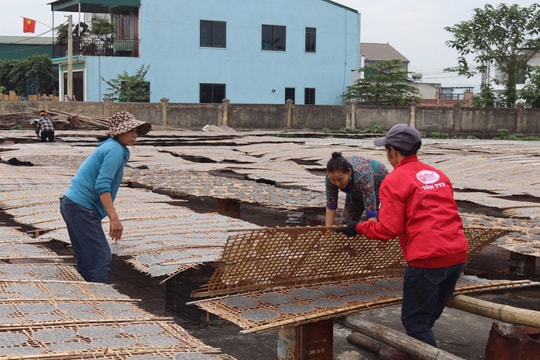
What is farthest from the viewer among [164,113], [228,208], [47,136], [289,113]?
[289,113]

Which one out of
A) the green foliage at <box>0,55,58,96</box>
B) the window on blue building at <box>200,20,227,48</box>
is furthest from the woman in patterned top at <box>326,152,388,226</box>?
the green foliage at <box>0,55,58,96</box>

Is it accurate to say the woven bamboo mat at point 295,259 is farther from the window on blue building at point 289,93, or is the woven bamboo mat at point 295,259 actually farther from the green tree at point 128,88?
the window on blue building at point 289,93

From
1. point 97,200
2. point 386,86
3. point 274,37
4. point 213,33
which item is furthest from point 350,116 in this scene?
point 97,200

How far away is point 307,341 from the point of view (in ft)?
16.6

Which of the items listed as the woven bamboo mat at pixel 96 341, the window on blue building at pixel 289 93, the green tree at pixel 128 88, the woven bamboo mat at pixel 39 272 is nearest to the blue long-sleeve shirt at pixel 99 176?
the woven bamboo mat at pixel 39 272

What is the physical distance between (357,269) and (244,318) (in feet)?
4.61

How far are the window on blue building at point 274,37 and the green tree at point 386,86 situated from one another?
4.06 meters

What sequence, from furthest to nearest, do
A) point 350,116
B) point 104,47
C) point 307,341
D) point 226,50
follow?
point 226,50
point 104,47
point 350,116
point 307,341

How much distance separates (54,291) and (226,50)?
30384 mm

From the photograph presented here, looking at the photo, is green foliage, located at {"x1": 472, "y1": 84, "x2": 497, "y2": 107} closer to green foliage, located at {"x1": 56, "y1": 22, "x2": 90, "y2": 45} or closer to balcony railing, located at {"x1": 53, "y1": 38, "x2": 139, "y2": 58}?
balcony railing, located at {"x1": 53, "y1": 38, "x2": 139, "y2": 58}

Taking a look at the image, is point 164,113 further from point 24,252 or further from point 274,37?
point 24,252

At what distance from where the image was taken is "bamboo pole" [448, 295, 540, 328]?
16.2 feet

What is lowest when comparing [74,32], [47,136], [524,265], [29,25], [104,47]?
[524,265]

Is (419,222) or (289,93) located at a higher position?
(289,93)
